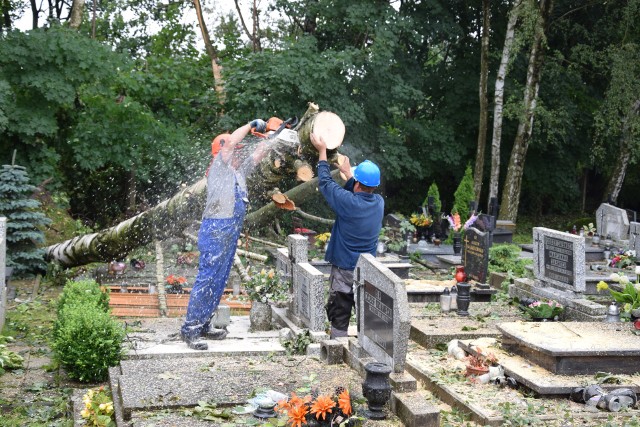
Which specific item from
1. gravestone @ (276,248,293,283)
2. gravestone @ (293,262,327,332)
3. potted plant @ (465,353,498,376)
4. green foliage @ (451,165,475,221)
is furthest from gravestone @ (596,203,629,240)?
potted plant @ (465,353,498,376)

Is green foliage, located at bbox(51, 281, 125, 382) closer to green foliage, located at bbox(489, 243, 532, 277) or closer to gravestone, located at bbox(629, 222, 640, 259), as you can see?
green foliage, located at bbox(489, 243, 532, 277)

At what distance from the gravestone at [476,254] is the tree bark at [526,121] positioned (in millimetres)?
10551

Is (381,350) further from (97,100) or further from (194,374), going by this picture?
(97,100)

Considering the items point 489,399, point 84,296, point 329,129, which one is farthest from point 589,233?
point 489,399

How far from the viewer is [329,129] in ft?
31.4

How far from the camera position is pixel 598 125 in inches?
969

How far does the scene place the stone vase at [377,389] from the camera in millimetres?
6461

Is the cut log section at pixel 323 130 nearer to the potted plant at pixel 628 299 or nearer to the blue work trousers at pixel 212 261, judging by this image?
the blue work trousers at pixel 212 261

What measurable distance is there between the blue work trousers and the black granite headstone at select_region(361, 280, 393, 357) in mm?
1918

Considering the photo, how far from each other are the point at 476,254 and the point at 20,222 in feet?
25.6

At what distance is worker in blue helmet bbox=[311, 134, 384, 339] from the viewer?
29.2 feet

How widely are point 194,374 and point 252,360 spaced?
1.02 metres

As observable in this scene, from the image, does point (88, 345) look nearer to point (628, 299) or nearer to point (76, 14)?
point (628, 299)

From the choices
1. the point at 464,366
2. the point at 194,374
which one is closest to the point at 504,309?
the point at 464,366
